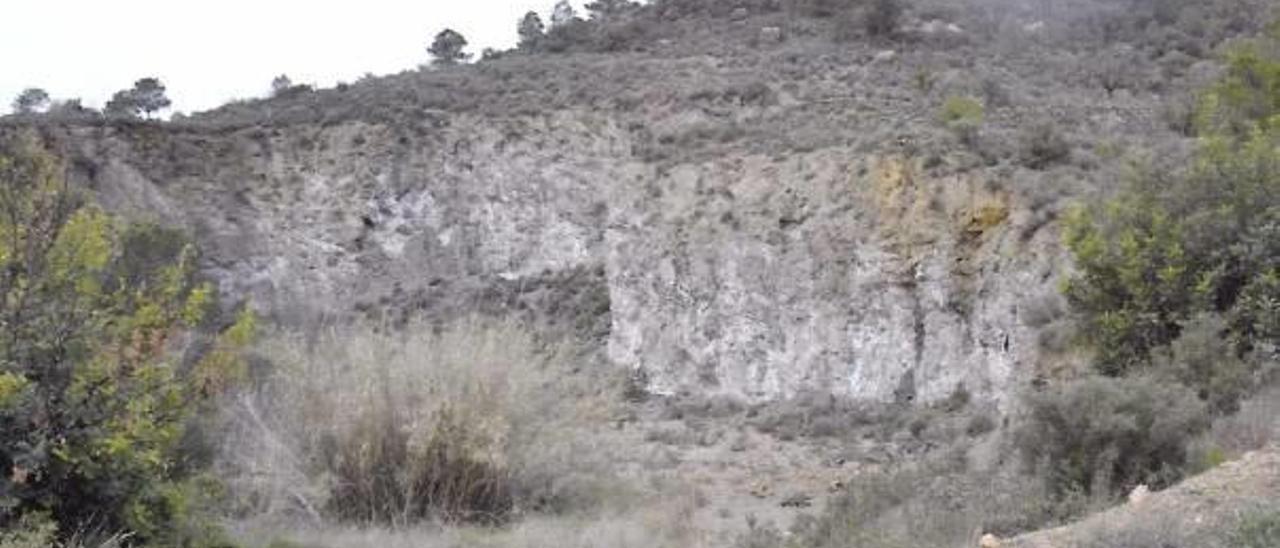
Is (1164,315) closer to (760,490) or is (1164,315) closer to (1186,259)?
(1186,259)

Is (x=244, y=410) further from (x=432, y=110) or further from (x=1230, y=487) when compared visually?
(x=432, y=110)

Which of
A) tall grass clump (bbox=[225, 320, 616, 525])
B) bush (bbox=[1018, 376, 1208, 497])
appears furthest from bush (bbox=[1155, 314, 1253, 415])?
tall grass clump (bbox=[225, 320, 616, 525])

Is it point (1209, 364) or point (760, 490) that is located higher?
point (1209, 364)

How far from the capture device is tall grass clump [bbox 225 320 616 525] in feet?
42.4

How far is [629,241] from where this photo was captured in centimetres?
3123

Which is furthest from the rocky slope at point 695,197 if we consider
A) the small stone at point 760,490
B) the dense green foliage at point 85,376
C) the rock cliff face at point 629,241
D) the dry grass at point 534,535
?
the dense green foliage at point 85,376

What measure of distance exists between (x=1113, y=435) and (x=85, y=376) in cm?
755

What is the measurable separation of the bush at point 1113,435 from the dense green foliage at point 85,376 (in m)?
6.34

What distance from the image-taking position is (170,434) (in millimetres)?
8758

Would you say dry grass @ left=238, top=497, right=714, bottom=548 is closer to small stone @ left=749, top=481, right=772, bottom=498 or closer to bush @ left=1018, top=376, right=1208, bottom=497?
bush @ left=1018, top=376, right=1208, bottom=497

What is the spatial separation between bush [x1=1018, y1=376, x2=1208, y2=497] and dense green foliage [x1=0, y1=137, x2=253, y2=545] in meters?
6.34

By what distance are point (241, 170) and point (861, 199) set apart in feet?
76.4

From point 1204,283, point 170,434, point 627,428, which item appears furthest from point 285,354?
point 627,428

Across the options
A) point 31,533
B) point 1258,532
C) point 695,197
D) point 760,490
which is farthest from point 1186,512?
point 695,197
